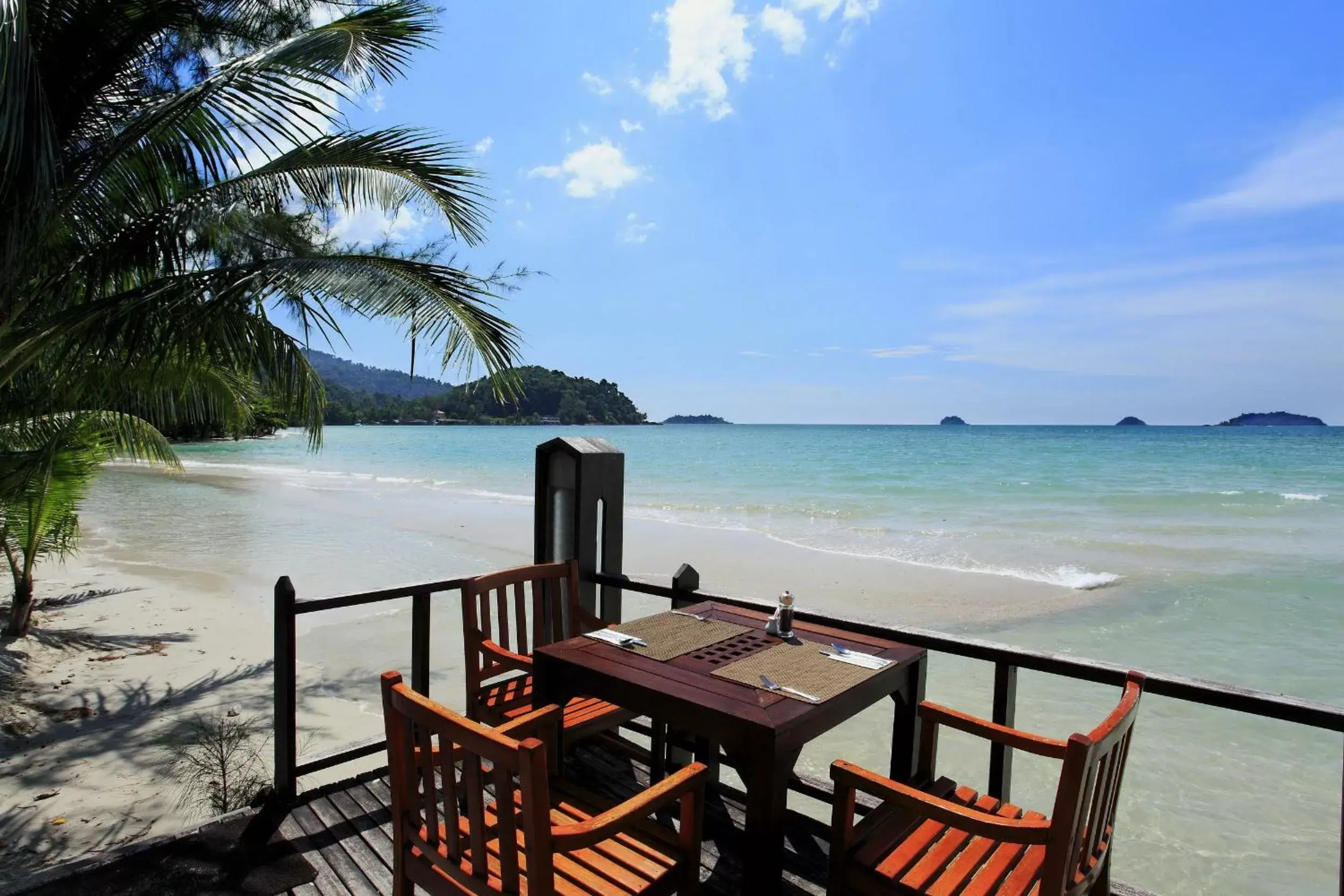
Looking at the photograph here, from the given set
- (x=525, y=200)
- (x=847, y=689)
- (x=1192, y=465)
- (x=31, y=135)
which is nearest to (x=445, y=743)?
(x=847, y=689)

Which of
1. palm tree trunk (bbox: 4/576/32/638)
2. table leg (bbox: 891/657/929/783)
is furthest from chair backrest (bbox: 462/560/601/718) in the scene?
palm tree trunk (bbox: 4/576/32/638)

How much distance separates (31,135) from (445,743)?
381 cm

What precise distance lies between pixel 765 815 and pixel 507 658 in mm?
1326

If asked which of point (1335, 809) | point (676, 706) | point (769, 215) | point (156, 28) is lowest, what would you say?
point (1335, 809)

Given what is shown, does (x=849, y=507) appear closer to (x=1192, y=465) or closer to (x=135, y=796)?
(x=135, y=796)

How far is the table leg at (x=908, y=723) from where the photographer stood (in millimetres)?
2334

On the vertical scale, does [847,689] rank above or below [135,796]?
above

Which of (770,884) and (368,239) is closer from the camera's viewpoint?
(770,884)

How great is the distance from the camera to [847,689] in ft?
6.58

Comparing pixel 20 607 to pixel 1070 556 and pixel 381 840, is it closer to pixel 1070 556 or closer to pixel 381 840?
pixel 381 840

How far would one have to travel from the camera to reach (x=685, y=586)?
3.20 m

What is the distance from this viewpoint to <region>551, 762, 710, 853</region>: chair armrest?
4.62 ft

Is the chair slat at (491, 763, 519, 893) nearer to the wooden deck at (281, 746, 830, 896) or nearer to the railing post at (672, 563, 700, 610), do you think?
the wooden deck at (281, 746, 830, 896)

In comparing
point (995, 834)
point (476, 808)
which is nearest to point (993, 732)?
point (995, 834)
